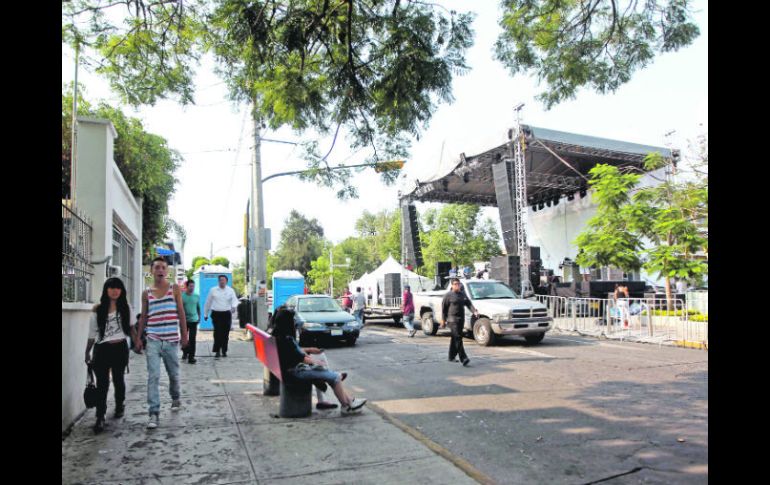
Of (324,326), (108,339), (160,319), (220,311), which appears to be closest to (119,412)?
(108,339)

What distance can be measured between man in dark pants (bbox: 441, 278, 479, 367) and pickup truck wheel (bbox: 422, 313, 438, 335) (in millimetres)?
5691

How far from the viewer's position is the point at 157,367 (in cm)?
607

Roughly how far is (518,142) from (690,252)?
908 centimetres

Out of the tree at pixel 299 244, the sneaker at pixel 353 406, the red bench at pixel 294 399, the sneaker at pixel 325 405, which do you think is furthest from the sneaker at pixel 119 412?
the tree at pixel 299 244

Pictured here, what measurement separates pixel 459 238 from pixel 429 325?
101 ft

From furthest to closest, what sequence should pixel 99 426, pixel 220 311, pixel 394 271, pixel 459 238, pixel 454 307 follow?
pixel 459 238 < pixel 394 271 < pixel 220 311 < pixel 454 307 < pixel 99 426

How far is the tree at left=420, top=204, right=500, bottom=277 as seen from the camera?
45.8 meters

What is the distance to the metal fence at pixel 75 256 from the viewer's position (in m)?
6.34

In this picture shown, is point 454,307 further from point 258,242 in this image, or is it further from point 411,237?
point 411,237

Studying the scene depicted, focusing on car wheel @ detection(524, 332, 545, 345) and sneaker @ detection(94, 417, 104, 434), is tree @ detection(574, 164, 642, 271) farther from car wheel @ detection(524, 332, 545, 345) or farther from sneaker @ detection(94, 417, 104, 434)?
sneaker @ detection(94, 417, 104, 434)

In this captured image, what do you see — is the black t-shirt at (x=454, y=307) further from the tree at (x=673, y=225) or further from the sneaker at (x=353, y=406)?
the tree at (x=673, y=225)
